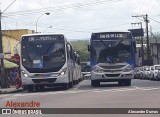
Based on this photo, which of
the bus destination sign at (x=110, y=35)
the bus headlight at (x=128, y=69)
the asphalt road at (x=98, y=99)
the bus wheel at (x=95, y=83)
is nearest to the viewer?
the asphalt road at (x=98, y=99)

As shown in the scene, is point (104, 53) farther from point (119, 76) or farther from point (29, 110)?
point (29, 110)

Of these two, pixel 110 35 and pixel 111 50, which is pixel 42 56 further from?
pixel 110 35

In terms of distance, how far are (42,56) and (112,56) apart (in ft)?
15.4

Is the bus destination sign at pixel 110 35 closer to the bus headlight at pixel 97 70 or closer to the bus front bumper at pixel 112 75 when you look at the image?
the bus headlight at pixel 97 70

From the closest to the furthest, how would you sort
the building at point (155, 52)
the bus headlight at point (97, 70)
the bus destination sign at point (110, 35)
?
the bus headlight at point (97, 70), the bus destination sign at point (110, 35), the building at point (155, 52)

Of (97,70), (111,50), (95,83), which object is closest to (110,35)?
(111,50)

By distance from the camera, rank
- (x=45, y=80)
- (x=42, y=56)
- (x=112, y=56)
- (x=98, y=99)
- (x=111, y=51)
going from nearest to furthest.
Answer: (x=98, y=99) → (x=42, y=56) → (x=45, y=80) → (x=112, y=56) → (x=111, y=51)

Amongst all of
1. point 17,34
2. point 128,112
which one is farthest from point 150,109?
point 17,34

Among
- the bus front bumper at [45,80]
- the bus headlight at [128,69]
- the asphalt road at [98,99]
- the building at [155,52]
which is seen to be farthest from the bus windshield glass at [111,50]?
the building at [155,52]

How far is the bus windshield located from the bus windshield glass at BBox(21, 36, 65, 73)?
2.74 meters

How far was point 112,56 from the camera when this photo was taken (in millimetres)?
33562

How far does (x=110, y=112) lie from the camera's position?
16.6 metres

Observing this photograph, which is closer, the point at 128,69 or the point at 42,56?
the point at 42,56

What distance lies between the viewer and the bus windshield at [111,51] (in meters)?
33.6
